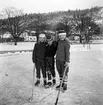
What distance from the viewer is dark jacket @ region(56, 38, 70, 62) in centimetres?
471

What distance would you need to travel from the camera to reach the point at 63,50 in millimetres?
4758

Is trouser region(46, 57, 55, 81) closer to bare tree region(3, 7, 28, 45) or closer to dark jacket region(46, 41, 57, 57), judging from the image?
dark jacket region(46, 41, 57, 57)

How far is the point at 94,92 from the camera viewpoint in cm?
463

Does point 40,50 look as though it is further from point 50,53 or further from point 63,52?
point 63,52

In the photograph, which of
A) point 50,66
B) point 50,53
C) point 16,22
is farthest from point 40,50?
point 16,22

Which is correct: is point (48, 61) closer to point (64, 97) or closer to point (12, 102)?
point (64, 97)

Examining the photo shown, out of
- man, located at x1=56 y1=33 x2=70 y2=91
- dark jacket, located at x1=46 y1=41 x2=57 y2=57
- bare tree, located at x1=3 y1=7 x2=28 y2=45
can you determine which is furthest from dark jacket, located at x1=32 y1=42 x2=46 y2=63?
bare tree, located at x1=3 y1=7 x2=28 y2=45

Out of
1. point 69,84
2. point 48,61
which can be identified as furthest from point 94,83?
point 48,61

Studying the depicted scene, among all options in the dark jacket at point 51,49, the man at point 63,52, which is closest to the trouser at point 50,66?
the dark jacket at point 51,49

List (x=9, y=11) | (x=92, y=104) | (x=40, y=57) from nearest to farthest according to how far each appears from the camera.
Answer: (x=92, y=104), (x=40, y=57), (x=9, y=11)

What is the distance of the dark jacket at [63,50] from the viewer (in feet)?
15.5

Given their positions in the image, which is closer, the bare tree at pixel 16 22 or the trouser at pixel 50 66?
the trouser at pixel 50 66

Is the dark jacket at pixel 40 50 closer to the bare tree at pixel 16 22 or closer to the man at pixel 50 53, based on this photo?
the man at pixel 50 53

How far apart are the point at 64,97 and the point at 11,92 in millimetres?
1390
